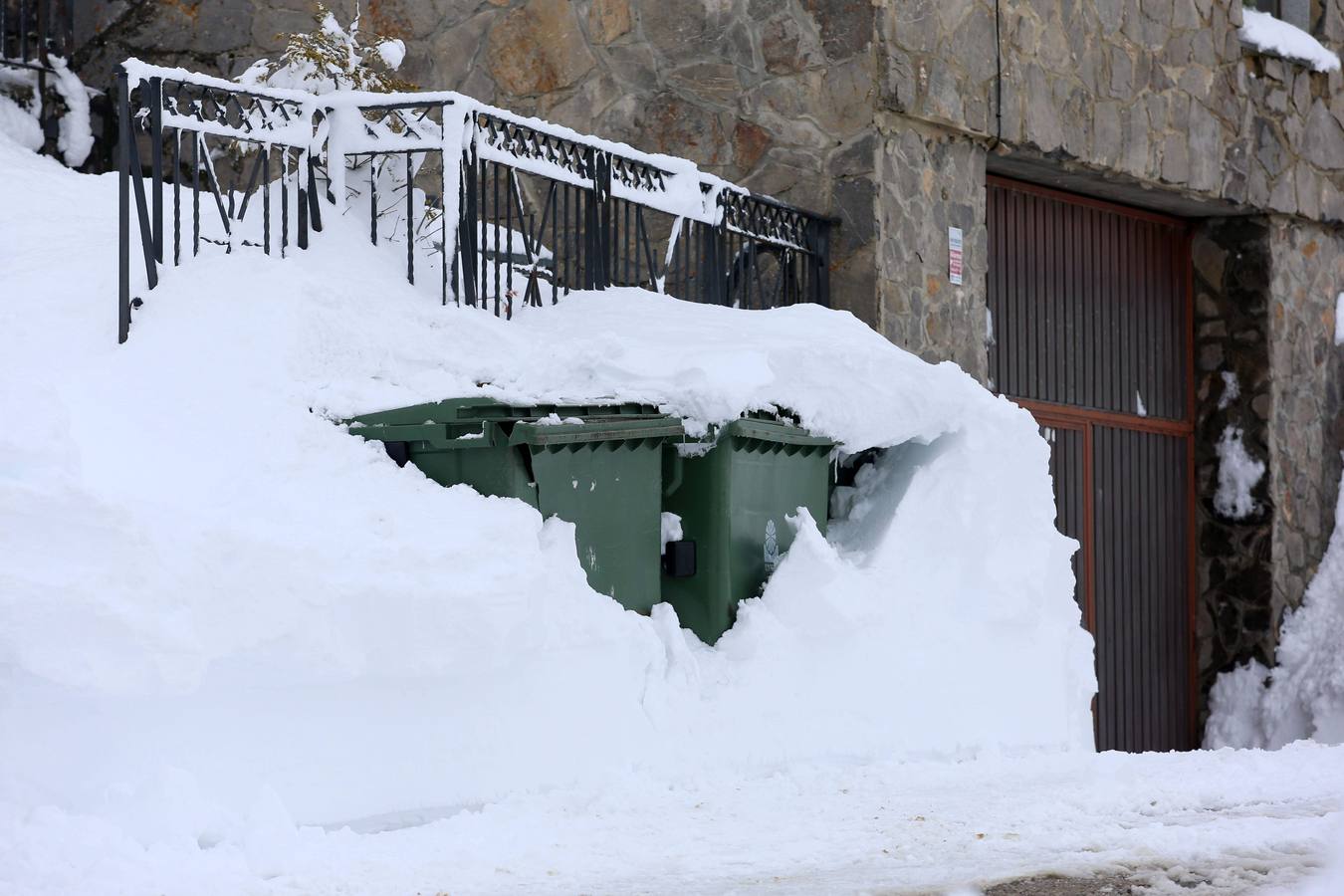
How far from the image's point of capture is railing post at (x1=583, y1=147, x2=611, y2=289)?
8.31 meters

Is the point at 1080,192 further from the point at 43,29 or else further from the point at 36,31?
the point at 36,31

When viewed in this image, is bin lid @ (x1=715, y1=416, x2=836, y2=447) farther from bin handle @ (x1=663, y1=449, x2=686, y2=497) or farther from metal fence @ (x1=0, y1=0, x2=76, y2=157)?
metal fence @ (x1=0, y1=0, x2=76, y2=157)

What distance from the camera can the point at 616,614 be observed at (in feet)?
20.1

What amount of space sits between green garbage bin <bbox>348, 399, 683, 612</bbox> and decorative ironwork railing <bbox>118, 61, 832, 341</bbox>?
128 cm

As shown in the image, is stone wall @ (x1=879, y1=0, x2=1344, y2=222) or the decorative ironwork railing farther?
stone wall @ (x1=879, y1=0, x2=1344, y2=222)

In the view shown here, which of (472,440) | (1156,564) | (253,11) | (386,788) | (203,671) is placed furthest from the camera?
(1156,564)

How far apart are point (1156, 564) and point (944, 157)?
12.3 feet

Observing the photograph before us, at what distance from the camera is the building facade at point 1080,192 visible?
9.72 m

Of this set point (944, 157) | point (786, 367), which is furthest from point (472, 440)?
point (944, 157)

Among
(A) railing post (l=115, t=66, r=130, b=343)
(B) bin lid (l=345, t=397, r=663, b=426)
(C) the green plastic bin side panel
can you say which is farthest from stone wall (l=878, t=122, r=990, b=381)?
(A) railing post (l=115, t=66, r=130, b=343)

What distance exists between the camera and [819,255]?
31.3 ft

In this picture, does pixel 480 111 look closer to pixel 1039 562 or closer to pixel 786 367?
pixel 786 367

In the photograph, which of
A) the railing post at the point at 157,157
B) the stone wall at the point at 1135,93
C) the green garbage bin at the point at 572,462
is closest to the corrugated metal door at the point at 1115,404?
the stone wall at the point at 1135,93

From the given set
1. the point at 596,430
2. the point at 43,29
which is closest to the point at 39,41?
the point at 43,29
